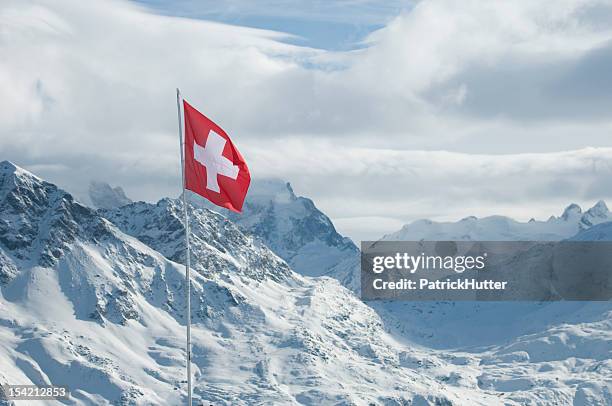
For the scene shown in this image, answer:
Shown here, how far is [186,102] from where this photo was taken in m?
72.9

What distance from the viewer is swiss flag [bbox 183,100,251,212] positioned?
73.5 m

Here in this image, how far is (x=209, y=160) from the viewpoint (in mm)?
73938

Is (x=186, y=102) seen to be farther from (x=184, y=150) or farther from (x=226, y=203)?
(x=226, y=203)

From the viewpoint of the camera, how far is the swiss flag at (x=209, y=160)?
73.5 metres

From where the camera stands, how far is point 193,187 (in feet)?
243

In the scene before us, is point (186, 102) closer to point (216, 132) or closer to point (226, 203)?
point (216, 132)

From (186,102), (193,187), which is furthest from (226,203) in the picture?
(186,102)

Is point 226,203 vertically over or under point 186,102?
under

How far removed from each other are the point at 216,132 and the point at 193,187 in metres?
4.24

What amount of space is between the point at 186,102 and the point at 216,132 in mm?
3132

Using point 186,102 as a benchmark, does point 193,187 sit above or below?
below

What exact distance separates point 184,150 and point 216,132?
281cm

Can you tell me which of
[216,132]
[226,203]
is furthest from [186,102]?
[226,203]

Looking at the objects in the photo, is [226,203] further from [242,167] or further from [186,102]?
[186,102]
